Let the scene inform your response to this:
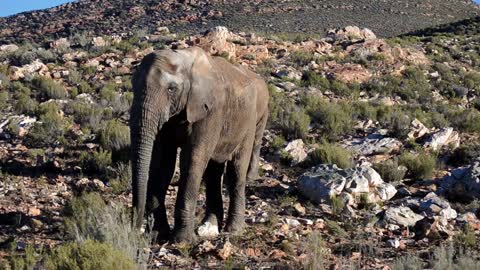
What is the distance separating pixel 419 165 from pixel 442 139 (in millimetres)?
2583

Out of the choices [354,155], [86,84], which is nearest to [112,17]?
[86,84]

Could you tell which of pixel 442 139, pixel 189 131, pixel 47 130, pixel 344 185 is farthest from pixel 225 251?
pixel 442 139

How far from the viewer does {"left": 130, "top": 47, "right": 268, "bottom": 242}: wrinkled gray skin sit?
20.6 ft

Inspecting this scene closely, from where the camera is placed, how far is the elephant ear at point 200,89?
6.76 meters

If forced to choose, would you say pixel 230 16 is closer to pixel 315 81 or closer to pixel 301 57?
pixel 301 57

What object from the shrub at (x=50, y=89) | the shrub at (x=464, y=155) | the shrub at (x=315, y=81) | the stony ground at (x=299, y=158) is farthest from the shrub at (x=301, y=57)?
the shrub at (x=464, y=155)

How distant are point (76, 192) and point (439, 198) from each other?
5267 mm

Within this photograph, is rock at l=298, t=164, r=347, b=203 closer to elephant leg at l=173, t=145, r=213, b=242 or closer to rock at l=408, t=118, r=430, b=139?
elephant leg at l=173, t=145, r=213, b=242

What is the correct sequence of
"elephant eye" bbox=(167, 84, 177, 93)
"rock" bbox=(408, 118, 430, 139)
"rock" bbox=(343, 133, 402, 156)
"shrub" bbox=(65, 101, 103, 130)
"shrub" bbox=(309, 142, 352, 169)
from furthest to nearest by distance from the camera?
Answer: "rock" bbox=(408, 118, 430, 139), "shrub" bbox=(65, 101, 103, 130), "rock" bbox=(343, 133, 402, 156), "shrub" bbox=(309, 142, 352, 169), "elephant eye" bbox=(167, 84, 177, 93)

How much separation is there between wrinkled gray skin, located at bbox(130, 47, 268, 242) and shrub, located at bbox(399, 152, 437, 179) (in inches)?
153

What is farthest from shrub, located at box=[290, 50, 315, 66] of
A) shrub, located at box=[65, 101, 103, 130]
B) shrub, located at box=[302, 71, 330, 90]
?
shrub, located at box=[65, 101, 103, 130]

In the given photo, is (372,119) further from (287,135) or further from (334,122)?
(287,135)

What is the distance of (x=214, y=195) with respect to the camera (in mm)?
8102

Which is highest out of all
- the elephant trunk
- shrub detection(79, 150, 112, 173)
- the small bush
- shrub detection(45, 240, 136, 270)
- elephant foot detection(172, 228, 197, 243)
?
the elephant trunk
